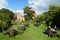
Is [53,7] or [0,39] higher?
[53,7]

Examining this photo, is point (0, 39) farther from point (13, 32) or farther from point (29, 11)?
point (29, 11)

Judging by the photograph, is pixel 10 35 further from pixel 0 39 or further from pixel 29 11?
pixel 29 11

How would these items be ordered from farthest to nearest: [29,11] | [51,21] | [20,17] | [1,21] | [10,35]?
[20,17] → [29,11] → [51,21] → [1,21] → [10,35]

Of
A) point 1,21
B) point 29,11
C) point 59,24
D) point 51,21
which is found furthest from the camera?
point 29,11

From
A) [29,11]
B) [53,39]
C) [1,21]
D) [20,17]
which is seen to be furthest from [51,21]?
[20,17]

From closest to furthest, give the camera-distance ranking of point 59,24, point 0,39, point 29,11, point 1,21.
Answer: point 0,39 → point 1,21 → point 59,24 → point 29,11

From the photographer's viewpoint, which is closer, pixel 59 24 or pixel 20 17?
pixel 59 24

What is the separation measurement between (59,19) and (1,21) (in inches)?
649

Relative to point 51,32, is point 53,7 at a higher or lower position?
higher

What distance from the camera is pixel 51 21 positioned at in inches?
2115

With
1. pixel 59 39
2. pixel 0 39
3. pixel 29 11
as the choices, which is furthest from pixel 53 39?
pixel 29 11

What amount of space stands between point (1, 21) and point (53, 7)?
68.8ft

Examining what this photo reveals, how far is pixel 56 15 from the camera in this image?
1987 inches

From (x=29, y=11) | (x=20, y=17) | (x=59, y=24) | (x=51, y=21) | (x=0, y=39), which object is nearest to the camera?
(x=0, y=39)
